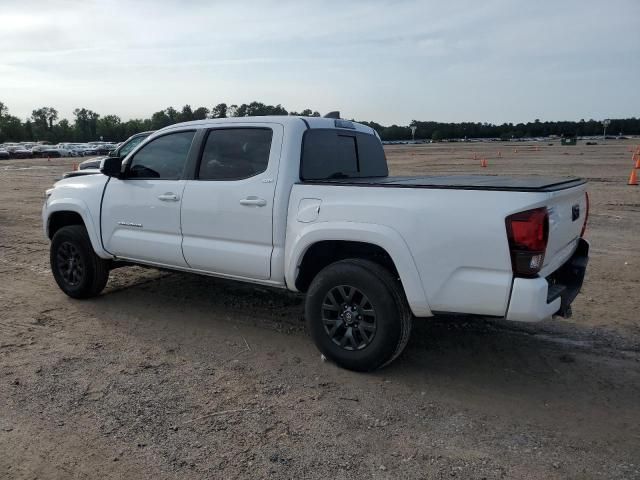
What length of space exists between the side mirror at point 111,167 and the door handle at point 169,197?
665 mm

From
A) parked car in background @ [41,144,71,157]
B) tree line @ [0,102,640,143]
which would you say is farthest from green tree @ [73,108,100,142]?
parked car in background @ [41,144,71,157]

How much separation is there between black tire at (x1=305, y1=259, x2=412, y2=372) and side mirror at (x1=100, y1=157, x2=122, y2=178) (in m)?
2.54

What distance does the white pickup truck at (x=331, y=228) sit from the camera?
3406 millimetres

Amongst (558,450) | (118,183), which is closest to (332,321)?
(558,450)

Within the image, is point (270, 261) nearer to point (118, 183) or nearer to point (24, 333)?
point (118, 183)

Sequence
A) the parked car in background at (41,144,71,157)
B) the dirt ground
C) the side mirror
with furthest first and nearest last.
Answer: the parked car in background at (41,144,71,157) → the side mirror → the dirt ground

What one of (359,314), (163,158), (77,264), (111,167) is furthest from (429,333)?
(77,264)

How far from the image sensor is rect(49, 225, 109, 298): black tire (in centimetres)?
581

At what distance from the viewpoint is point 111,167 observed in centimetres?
540

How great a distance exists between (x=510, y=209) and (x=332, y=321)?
5.16 feet

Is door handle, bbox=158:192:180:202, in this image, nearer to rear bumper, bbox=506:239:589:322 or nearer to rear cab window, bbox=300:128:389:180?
rear cab window, bbox=300:128:389:180

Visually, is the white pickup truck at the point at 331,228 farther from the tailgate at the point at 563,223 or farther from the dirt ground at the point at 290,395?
the dirt ground at the point at 290,395

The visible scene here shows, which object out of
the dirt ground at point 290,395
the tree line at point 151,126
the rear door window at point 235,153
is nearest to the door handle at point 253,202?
the rear door window at point 235,153

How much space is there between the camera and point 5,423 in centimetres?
346
